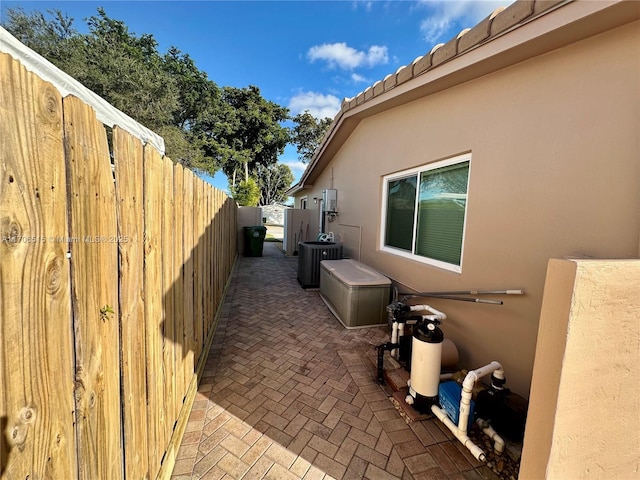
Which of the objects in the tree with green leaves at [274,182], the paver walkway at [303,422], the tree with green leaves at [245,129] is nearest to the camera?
the paver walkway at [303,422]

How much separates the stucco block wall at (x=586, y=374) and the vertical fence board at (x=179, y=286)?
89.4 inches

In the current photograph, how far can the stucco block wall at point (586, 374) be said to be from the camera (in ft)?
3.84

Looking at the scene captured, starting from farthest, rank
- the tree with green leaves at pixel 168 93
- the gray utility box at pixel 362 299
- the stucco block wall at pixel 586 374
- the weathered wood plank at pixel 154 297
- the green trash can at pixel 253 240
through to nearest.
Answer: the tree with green leaves at pixel 168 93, the green trash can at pixel 253 240, the gray utility box at pixel 362 299, the weathered wood plank at pixel 154 297, the stucco block wall at pixel 586 374

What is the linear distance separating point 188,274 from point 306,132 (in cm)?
2836

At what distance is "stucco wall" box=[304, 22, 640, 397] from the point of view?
73.5 inches

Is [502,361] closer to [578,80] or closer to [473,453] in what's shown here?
[473,453]

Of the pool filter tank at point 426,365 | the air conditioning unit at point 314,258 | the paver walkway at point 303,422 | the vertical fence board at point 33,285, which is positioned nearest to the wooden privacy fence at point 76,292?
the vertical fence board at point 33,285

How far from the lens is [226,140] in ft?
80.6

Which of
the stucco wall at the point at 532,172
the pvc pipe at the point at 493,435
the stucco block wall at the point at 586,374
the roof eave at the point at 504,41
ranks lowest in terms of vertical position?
the pvc pipe at the point at 493,435

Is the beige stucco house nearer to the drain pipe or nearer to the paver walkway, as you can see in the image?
the drain pipe

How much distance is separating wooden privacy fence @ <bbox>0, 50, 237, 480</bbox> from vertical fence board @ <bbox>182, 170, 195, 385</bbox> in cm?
59

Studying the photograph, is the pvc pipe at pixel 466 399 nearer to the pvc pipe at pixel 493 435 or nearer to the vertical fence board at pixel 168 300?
the pvc pipe at pixel 493 435

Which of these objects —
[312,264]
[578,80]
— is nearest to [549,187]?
[578,80]

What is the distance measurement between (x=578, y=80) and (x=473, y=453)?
117 inches
